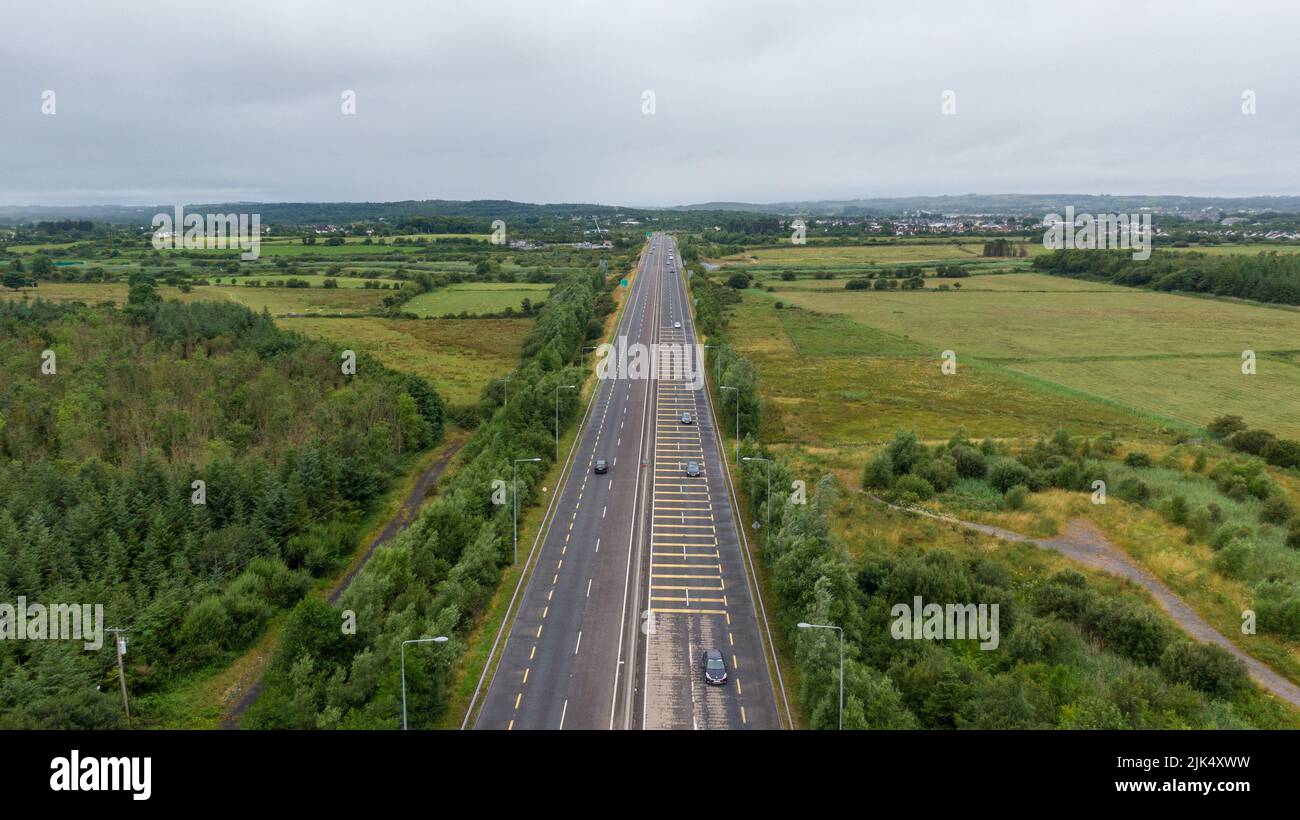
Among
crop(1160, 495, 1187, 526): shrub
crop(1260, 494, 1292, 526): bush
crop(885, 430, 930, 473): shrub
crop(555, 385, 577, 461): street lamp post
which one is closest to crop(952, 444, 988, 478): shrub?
crop(885, 430, 930, 473): shrub

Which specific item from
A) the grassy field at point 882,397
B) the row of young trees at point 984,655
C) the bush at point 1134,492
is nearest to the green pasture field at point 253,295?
the grassy field at point 882,397

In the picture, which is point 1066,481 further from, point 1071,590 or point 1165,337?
point 1165,337

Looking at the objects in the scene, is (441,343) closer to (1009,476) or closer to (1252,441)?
(1009,476)

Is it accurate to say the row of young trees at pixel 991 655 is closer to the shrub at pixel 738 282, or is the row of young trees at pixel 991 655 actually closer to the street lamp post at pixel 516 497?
the street lamp post at pixel 516 497

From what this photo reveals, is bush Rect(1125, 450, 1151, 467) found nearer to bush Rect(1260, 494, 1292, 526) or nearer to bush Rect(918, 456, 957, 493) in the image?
bush Rect(1260, 494, 1292, 526)

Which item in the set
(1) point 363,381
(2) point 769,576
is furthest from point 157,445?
(2) point 769,576

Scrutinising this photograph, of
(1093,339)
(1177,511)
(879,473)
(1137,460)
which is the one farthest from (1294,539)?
(1093,339)
